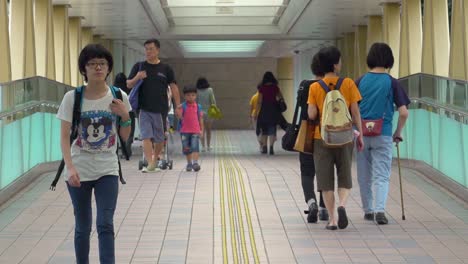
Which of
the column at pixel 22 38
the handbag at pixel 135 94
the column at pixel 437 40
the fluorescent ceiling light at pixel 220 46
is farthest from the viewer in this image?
the fluorescent ceiling light at pixel 220 46

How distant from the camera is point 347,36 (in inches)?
1353

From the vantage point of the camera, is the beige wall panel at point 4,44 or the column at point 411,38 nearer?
the beige wall panel at point 4,44

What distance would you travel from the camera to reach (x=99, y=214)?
7.57 meters

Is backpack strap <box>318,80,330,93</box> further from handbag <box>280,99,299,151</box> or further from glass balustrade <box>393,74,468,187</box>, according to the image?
glass balustrade <box>393,74,468,187</box>

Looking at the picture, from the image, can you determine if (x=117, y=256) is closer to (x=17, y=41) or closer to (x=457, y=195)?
(x=457, y=195)

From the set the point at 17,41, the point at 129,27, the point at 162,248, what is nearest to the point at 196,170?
the point at 17,41

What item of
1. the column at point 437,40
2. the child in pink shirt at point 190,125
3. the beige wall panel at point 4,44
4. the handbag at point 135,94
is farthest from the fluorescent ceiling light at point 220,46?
the handbag at point 135,94

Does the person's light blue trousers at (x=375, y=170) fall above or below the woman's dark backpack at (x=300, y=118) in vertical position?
below

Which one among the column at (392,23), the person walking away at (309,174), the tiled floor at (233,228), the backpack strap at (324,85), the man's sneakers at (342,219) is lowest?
the tiled floor at (233,228)

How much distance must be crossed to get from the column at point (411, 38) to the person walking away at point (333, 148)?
12.2m

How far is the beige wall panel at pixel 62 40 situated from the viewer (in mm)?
25125

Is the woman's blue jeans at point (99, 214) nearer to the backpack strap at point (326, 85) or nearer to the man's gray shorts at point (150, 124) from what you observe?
the backpack strap at point (326, 85)

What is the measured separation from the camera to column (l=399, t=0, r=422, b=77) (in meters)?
22.7

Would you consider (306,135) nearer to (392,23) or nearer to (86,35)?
(392,23)
